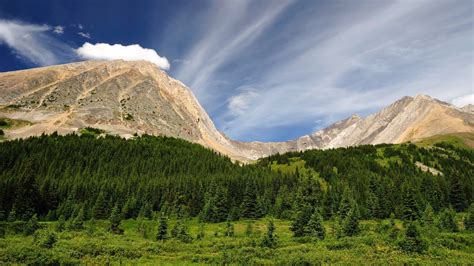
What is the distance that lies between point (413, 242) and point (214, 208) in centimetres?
6092

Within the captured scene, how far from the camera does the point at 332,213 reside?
95.1m

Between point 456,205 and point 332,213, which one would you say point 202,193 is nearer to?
point 332,213

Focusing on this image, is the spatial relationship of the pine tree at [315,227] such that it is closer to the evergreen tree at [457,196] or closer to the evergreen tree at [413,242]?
the evergreen tree at [413,242]

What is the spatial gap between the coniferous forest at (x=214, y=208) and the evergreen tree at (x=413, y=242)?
127 mm

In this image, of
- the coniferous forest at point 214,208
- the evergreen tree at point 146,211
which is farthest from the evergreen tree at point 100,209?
the evergreen tree at point 146,211

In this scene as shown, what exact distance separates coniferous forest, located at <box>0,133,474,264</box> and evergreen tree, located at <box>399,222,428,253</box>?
13cm

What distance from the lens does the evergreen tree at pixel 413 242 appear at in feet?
136

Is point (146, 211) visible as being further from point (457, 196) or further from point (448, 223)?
point (457, 196)

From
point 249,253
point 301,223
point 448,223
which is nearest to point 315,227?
point 301,223

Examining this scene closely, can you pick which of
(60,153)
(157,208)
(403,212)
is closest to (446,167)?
(403,212)

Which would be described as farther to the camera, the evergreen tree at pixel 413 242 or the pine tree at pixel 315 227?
the pine tree at pixel 315 227

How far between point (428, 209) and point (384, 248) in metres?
41.1

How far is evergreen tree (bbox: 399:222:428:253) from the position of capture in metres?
41.4

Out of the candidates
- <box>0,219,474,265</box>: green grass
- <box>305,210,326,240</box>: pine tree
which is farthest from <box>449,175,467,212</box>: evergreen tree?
<box>305,210,326,240</box>: pine tree
